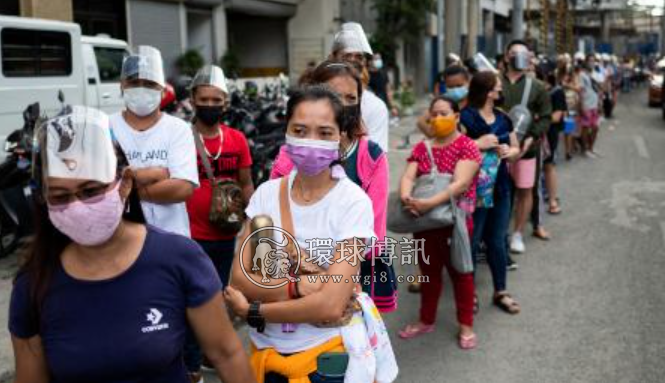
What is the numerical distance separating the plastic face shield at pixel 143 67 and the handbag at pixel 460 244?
1.87 metres

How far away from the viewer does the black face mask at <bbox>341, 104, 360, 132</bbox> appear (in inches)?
105

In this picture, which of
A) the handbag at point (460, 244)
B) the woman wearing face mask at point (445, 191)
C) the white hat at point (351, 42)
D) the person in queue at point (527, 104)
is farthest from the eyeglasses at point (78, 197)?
the person in queue at point (527, 104)

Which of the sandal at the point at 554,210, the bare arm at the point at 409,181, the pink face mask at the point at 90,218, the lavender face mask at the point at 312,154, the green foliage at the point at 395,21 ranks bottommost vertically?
the sandal at the point at 554,210

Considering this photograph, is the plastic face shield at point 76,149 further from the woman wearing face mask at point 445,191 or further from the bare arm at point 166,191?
the woman wearing face mask at point 445,191

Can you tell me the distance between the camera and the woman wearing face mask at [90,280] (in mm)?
1799

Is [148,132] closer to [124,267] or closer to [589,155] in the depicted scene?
[124,267]

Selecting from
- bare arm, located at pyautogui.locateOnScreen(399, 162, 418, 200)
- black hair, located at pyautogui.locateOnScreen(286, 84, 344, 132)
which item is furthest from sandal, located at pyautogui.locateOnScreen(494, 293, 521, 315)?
black hair, located at pyautogui.locateOnScreen(286, 84, 344, 132)

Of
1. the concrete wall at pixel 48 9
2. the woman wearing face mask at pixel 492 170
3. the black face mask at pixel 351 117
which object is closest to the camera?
the black face mask at pixel 351 117

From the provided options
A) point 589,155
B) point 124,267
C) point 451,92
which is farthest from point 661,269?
point 589,155

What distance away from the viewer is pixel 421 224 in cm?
427

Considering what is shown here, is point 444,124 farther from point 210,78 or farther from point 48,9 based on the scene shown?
point 48,9

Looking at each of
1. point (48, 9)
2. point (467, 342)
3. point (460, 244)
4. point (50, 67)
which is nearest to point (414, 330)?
point (467, 342)

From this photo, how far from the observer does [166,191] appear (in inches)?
128

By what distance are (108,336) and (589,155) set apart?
12.0 metres
